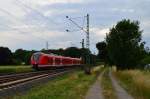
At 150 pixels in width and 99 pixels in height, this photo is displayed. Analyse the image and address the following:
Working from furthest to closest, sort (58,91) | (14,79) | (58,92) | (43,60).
→ (43,60) → (14,79) → (58,91) → (58,92)

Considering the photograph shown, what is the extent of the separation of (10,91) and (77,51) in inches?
5764

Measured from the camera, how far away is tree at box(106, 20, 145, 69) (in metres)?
79.8

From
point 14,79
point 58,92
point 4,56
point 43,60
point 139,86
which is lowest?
point 58,92

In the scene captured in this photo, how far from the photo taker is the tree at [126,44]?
79.8 meters

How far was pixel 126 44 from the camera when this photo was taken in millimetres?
80375

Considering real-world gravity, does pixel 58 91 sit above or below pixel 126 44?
below

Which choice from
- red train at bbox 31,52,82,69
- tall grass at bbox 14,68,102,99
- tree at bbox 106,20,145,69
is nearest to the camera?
tall grass at bbox 14,68,102,99

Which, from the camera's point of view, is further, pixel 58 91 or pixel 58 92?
pixel 58 91

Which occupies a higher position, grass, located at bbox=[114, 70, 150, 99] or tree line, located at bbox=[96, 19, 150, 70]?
tree line, located at bbox=[96, 19, 150, 70]

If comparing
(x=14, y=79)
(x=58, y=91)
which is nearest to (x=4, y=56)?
(x=14, y=79)

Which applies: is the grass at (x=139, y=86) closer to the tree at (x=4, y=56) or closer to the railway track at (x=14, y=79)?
the railway track at (x=14, y=79)

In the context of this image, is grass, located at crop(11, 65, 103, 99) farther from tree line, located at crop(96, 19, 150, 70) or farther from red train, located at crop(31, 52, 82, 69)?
tree line, located at crop(96, 19, 150, 70)

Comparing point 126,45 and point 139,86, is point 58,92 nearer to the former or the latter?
point 139,86

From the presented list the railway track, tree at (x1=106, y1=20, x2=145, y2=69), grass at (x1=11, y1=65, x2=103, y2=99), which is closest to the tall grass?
grass at (x1=11, y1=65, x2=103, y2=99)
